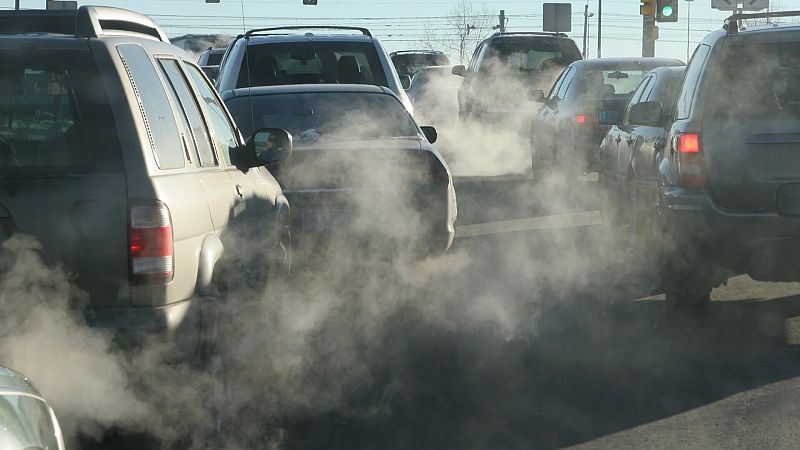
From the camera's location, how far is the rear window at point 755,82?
7.90 meters


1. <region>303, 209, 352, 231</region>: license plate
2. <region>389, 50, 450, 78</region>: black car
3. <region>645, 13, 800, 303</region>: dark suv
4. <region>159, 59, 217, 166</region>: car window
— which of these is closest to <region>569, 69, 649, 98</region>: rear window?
<region>303, 209, 352, 231</region>: license plate

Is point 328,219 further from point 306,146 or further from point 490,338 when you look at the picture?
point 490,338

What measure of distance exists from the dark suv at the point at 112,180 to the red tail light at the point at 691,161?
3077 millimetres

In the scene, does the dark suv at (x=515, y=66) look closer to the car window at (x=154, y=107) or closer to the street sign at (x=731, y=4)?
the street sign at (x=731, y=4)

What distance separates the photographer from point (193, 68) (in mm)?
6793

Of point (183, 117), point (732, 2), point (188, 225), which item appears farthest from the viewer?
point (732, 2)

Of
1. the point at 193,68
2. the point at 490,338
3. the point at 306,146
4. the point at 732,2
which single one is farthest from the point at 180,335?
the point at 732,2

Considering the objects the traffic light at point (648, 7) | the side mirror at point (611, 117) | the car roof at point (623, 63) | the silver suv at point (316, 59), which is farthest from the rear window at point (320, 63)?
the traffic light at point (648, 7)

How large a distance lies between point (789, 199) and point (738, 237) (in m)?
0.34

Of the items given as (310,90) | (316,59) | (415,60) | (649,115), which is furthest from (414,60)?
(649,115)

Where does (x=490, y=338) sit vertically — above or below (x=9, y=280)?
below

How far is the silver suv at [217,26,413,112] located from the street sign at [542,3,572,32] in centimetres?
3576

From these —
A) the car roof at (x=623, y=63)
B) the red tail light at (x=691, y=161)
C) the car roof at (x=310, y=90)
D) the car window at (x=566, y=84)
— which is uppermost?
the car roof at (x=310, y=90)

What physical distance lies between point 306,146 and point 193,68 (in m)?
2.56
